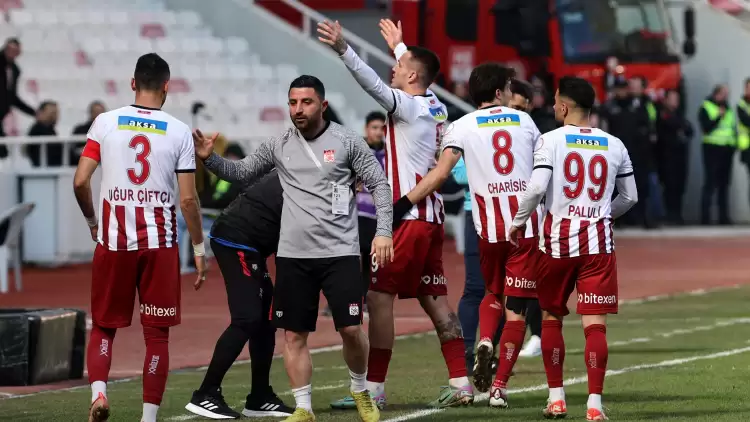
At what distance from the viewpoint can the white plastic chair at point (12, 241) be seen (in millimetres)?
18719

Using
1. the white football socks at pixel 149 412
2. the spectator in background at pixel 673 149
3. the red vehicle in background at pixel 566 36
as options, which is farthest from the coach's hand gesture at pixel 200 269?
the spectator in background at pixel 673 149

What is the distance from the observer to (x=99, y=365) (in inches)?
348

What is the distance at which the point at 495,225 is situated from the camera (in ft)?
33.1

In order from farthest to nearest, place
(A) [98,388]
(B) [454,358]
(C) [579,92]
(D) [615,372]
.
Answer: (D) [615,372] < (B) [454,358] < (C) [579,92] < (A) [98,388]

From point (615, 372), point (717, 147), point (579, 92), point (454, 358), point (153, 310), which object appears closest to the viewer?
point (153, 310)

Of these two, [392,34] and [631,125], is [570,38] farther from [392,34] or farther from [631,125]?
[392,34]

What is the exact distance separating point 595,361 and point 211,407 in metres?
2.18

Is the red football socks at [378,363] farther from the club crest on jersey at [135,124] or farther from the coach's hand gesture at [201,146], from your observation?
the club crest on jersey at [135,124]

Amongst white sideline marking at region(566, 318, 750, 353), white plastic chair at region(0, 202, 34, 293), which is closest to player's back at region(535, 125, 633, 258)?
white sideline marking at region(566, 318, 750, 353)

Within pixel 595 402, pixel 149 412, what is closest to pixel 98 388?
pixel 149 412

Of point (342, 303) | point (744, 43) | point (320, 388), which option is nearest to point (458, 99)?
point (744, 43)

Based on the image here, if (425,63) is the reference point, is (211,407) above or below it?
below

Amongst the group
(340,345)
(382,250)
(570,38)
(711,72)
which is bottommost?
(340,345)

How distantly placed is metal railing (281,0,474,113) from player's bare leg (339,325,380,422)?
47.1 feet
